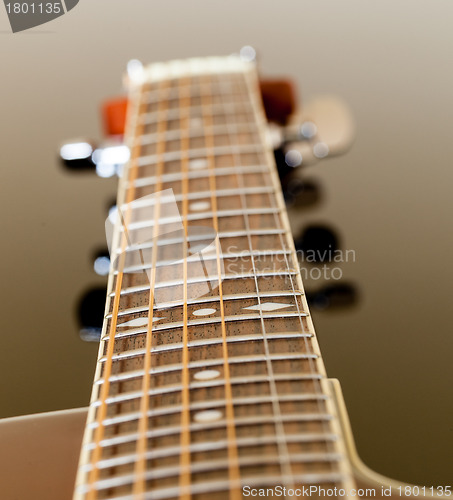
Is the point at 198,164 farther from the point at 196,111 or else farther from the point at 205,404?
the point at 205,404

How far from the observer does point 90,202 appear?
0.88 metres

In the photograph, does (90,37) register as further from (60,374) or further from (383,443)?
(383,443)

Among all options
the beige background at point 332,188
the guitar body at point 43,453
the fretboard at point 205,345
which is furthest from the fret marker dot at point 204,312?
the beige background at point 332,188

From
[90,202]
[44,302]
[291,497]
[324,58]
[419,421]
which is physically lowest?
[291,497]

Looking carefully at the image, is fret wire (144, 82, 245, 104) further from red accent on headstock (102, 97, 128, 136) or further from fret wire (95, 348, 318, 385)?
fret wire (95, 348, 318, 385)

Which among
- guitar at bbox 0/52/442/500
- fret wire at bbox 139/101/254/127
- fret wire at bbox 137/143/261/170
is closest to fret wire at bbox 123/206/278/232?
guitar at bbox 0/52/442/500

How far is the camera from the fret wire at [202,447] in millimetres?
384

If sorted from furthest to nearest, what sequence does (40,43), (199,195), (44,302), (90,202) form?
(40,43)
(90,202)
(44,302)
(199,195)

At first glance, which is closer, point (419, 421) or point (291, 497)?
point (291, 497)

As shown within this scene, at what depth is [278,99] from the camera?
33.1 inches

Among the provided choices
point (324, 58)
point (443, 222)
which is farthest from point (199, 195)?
point (324, 58)

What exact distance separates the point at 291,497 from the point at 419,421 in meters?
0.29

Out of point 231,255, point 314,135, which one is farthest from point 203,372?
point 314,135

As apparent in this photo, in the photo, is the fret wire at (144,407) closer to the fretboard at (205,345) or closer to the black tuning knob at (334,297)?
the fretboard at (205,345)
